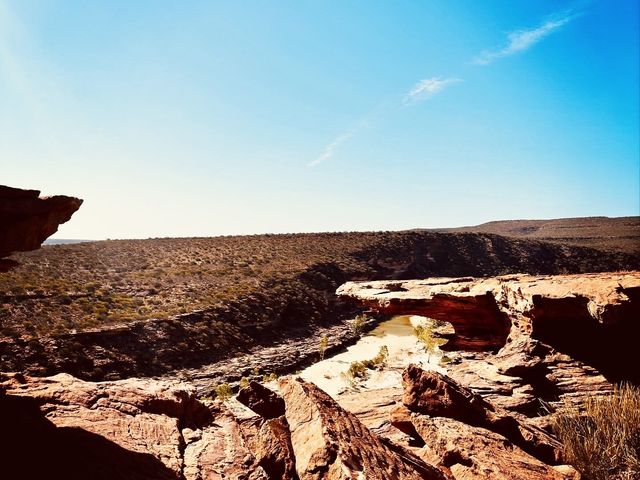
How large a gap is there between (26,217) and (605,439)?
9.35 meters

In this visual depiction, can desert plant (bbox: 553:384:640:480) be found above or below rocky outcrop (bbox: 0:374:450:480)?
below

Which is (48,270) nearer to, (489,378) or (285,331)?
(285,331)

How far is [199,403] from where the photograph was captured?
5.77 metres

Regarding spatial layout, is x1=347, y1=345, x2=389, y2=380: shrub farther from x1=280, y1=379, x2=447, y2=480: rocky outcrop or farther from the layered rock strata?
x1=280, y1=379, x2=447, y2=480: rocky outcrop

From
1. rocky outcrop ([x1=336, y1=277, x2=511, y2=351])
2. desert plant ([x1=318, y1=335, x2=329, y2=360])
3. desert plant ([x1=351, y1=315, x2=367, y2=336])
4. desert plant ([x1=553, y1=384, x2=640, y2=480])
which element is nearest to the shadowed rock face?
rocky outcrop ([x1=336, y1=277, x2=511, y2=351])

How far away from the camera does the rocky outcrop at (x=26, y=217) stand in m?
4.98

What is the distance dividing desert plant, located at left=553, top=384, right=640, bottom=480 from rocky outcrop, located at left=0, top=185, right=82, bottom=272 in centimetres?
851

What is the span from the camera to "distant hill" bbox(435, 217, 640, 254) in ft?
256

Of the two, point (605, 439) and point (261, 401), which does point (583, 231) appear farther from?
point (261, 401)

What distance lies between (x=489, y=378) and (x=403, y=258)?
4930 centimetres

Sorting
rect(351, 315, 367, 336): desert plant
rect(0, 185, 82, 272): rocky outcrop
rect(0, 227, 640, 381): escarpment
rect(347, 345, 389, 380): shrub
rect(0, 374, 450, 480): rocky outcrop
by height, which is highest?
rect(0, 185, 82, 272): rocky outcrop

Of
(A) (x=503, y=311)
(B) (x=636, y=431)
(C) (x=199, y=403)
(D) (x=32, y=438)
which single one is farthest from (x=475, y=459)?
(A) (x=503, y=311)

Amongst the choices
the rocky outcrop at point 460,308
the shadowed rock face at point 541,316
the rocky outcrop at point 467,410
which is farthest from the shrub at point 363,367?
the rocky outcrop at point 467,410

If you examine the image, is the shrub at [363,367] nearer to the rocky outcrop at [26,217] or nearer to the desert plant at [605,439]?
the desert plant at [605,439]
